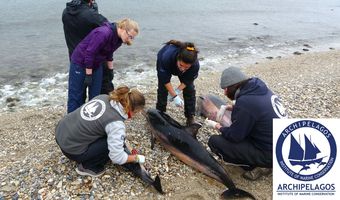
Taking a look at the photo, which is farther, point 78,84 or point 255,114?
point 78,84

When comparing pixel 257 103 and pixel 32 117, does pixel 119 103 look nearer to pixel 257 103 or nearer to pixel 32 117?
pixel 257 103

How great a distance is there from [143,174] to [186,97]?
2284mm

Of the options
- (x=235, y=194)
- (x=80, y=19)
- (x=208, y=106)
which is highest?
(x=80, y=19)

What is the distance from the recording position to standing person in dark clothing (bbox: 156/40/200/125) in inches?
235

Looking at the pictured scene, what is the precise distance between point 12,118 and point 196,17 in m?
16.6

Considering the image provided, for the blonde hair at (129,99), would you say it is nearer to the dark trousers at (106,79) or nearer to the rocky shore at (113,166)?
the rocky shore at (113,166)

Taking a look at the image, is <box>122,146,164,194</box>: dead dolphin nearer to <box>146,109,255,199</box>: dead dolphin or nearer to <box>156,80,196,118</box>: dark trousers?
<box>146,109,255,199</box>: dead dolphin

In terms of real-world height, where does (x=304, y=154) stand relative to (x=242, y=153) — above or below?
above

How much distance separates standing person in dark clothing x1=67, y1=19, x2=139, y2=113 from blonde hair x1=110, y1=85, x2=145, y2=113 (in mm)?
1408

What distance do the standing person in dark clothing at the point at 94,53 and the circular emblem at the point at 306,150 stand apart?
10.3ft

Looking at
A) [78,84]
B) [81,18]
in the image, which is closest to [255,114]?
[78,84]

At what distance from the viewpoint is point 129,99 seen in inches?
193

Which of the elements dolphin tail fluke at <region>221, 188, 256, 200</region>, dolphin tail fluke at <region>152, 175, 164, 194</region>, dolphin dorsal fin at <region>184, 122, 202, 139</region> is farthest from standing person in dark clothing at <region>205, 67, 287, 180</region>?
dolphin tail fluke at <region>152, 175, 164, 194</region>

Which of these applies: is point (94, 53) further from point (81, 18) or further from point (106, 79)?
point (106, 79)
